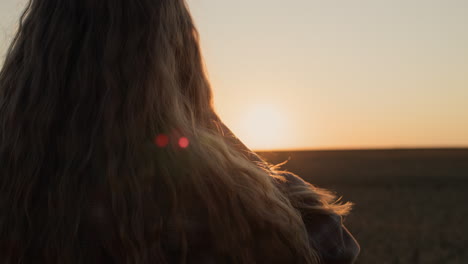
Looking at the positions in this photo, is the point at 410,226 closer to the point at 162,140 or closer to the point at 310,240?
the point at 310,240

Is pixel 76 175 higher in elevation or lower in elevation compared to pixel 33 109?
lower

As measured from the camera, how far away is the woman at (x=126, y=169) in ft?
4.53

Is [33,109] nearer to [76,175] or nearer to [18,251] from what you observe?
[76,175]

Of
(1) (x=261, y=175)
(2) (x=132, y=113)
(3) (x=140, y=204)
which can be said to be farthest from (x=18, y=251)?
(1) (x=261, y=175)

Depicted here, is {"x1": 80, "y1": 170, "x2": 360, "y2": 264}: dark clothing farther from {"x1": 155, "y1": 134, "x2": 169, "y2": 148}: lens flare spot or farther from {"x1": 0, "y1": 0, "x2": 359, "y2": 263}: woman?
{"x1": 155, "y1": 134, "x2": 169, "y2": 148}: lens flare spot

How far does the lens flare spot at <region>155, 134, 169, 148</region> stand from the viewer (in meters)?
1.44

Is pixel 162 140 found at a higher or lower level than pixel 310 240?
higher

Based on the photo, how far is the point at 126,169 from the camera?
1411mm

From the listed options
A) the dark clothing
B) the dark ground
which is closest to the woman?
the dark clothing

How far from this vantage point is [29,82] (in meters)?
1.65

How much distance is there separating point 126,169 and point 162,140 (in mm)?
148

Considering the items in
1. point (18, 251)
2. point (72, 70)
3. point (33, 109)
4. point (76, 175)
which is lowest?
point (18, 251)

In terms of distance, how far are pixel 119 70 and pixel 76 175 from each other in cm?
40

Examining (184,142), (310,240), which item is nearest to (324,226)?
(310,240)
